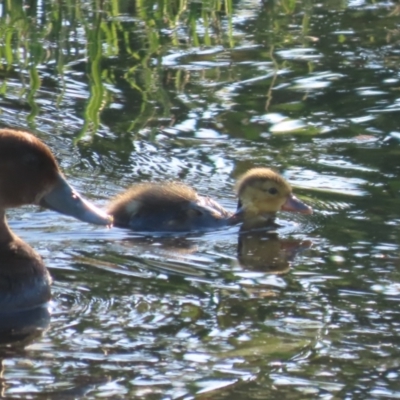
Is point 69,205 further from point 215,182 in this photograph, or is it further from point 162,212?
point 215,182

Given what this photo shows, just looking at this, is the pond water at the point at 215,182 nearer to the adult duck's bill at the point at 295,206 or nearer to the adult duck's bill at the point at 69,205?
the adult duck's bill at the point at 295,206

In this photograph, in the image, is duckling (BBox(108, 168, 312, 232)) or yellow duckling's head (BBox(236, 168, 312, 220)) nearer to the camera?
duckling (BBox(108, 168, 312, 232))

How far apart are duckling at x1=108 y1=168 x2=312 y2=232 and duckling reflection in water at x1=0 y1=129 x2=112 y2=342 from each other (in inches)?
36.0

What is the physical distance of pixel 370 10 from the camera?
10.4 m

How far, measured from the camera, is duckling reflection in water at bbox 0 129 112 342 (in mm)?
4891

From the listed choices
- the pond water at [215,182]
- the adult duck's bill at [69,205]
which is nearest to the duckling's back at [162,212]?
the pond water at [215,182]

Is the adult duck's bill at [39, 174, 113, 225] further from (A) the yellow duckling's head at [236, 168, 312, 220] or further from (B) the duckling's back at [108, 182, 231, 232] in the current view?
(A) the yellow duckling's head at [236, 168, 312, 220]

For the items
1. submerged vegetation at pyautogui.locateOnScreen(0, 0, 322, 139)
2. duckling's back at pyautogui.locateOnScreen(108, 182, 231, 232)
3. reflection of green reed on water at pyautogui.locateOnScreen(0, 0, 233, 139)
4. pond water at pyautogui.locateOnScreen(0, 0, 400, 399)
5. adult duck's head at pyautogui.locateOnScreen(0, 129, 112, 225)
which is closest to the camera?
pond water at pyautogui.locateOnScreen(0, 0, 400, 399)

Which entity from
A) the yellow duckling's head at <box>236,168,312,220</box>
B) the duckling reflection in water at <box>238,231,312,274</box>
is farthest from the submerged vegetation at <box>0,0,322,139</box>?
the duckling reflection in water at <box>238,231,312,274</box>

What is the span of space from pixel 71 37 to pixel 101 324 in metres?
4.79

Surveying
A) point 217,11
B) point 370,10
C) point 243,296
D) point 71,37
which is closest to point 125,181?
point 243,296

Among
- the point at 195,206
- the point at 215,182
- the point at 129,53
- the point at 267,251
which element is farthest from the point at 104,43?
the point at 267,251

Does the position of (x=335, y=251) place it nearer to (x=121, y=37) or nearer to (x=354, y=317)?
(x=354, y=317)

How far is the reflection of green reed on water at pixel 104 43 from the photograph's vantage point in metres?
7.73
